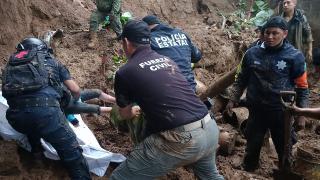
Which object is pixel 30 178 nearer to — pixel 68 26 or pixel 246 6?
pixel 68 26

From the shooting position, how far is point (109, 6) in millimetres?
8008

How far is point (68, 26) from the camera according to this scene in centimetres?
831

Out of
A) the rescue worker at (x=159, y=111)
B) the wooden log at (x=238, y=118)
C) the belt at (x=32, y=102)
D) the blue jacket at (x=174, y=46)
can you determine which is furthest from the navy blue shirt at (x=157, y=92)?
the wooden log at (x=238, y=118)

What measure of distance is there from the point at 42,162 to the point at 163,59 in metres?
2.05

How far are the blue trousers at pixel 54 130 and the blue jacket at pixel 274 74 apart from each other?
6.61ft

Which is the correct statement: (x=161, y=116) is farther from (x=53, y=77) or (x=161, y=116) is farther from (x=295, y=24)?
(x=295, y=24)

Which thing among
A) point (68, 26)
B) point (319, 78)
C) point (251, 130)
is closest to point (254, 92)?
point (251, 130)

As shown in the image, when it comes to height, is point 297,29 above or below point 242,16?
above

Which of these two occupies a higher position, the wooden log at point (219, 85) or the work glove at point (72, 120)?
the wooden log at point (219, 85)

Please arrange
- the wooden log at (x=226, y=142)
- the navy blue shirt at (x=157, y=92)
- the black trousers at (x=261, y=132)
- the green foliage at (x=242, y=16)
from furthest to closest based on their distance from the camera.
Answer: the green foliage at (x=242, y=16) → the wooden log at (x=226, y=142) → the black trousers at (x=261, y=132) → the navy blue shirt at (x=157, y=92)

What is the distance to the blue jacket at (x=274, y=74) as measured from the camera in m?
4.32

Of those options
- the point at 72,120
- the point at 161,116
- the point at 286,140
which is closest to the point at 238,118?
the point at 286,140

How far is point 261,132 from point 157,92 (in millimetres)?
2094

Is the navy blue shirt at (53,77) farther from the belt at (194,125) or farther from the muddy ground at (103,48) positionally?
the belt at (194,125)
